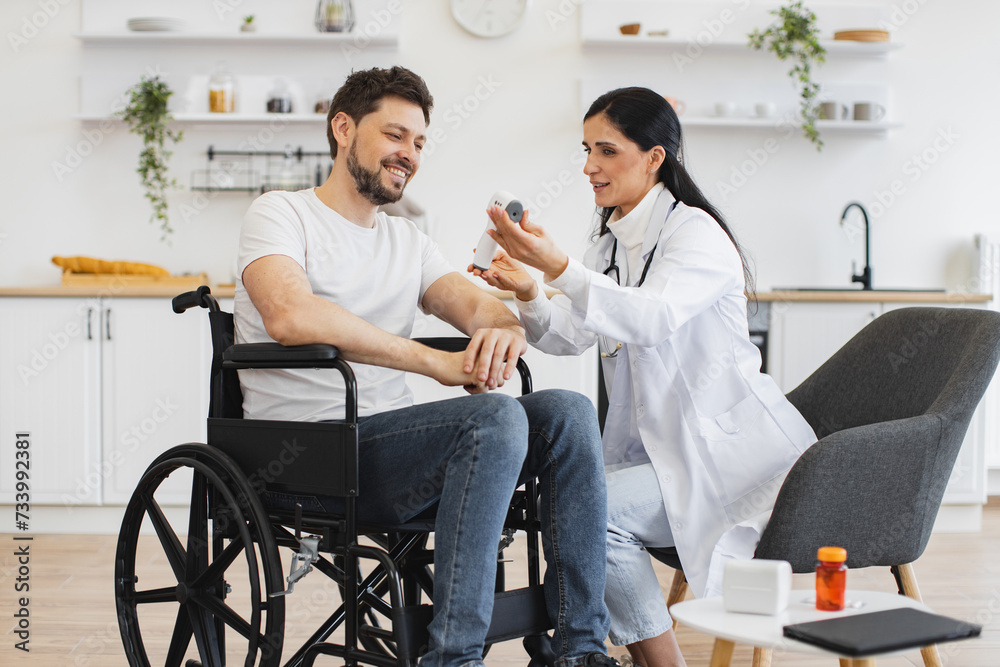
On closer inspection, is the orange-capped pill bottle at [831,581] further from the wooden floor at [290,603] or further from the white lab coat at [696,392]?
the wooden floor at [290,603]

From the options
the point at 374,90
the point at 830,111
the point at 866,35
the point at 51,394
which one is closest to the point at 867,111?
the point at 830,111

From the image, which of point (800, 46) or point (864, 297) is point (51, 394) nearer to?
point (864, 297)

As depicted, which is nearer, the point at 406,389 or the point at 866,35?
the point at 406,389

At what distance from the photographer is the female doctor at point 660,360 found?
1.52m

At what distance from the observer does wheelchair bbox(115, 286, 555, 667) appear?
1352 mm

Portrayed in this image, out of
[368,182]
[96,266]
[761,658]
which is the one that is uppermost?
[368,182]

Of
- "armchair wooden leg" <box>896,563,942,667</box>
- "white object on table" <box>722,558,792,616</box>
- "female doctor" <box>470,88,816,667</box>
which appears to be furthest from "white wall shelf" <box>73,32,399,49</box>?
"white object on table" <box>722,558,792,616</box>

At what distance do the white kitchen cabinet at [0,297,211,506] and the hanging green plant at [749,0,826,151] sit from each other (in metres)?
2.62

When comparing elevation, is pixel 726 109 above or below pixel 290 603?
above

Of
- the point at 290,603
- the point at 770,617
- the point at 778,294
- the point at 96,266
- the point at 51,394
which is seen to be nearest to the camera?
the point at 770,617

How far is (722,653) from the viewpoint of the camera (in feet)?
4.05

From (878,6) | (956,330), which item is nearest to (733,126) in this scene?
(878,6)

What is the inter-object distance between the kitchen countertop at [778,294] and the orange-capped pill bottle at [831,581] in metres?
2.13

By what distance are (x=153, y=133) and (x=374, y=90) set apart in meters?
2.38
